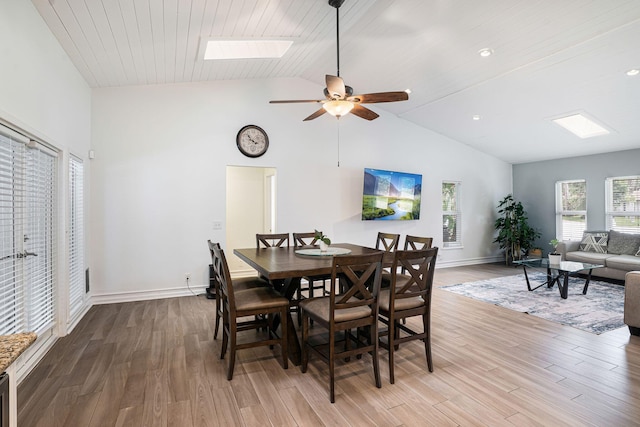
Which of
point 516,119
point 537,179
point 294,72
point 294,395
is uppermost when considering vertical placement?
point 294,72

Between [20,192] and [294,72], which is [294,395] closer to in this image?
[20,192]

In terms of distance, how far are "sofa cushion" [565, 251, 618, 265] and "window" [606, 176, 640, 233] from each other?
0.93m

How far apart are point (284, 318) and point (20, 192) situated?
2.30 meters

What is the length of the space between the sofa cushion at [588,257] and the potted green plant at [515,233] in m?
1.22

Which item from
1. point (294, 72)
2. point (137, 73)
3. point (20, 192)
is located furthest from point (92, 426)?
point (294, 72)

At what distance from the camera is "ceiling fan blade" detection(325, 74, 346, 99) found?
2795 millimetres

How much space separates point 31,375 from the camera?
254cm

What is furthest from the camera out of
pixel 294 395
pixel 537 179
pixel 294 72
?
pixel 537 179

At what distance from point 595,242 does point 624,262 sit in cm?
92

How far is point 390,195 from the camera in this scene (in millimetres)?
6320

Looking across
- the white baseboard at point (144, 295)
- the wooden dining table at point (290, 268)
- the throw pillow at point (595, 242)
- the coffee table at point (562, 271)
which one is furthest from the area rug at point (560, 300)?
the white baseboard at point (144, 295)

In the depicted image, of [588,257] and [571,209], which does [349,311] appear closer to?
[588,257]

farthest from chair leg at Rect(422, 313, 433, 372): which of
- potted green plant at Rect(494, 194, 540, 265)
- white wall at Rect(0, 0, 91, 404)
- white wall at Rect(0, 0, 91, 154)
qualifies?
potted green plant at Rect(494, 194, 540, 265)

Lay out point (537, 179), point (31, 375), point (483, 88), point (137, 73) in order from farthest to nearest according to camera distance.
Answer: point (537, 179) → point (483, 88) → point (137, 73) → point (31, 375)
